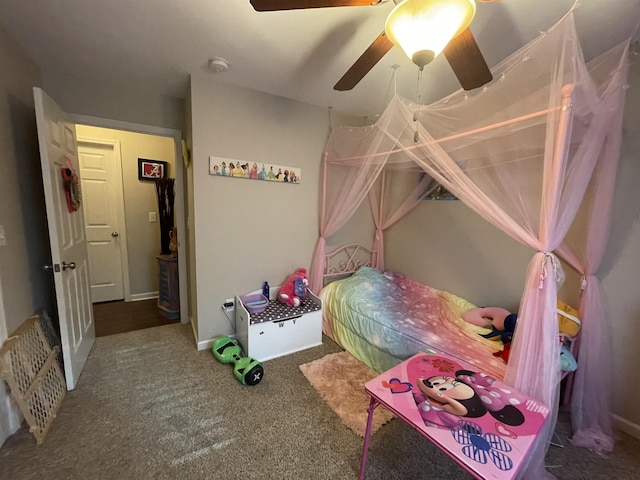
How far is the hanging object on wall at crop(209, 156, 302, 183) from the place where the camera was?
2.40 meters

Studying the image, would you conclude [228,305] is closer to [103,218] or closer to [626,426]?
[103,218]

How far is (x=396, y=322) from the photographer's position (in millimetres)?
2240

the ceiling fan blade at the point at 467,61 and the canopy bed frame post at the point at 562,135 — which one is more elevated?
the ceiling fan blade at the point at 467,61

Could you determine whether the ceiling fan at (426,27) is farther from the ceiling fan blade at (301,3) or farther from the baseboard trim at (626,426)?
the baseboard trim at (626,426)

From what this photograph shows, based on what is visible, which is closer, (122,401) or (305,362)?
(122,401)

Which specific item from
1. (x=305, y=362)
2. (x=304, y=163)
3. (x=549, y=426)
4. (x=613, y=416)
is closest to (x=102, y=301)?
(x=305, y=362)

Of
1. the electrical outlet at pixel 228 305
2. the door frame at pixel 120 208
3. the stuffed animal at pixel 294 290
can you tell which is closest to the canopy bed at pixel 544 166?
the stuffed animal at pixel 294 290

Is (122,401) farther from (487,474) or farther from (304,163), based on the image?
(304,163)

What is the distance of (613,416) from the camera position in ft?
A: 5.93

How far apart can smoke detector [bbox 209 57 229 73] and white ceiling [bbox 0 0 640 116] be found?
4 centimetres

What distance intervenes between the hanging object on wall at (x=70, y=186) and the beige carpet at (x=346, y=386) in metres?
2.35

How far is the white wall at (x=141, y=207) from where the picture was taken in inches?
144

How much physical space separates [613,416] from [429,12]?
2.74 m

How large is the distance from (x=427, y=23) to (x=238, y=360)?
2.52 metres
